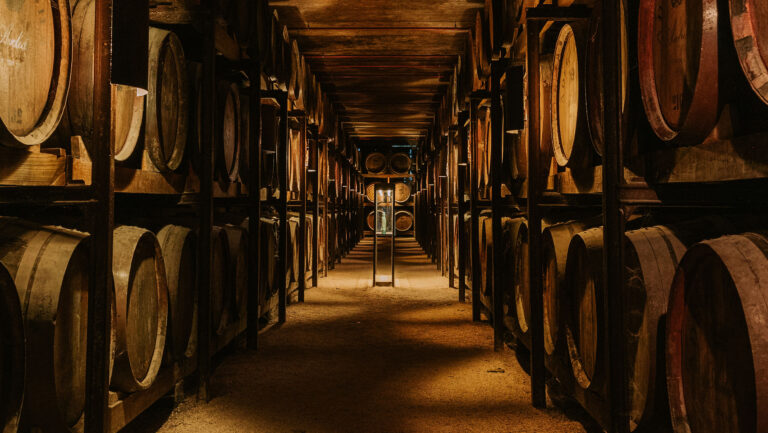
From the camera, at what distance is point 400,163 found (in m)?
18.9

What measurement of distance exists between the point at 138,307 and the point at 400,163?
16.4 metres

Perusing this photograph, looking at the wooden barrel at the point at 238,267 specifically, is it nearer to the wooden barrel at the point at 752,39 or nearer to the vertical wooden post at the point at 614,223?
the vertical wooden post at the point at 614,223

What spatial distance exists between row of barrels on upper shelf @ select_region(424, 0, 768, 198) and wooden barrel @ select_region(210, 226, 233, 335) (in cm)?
245

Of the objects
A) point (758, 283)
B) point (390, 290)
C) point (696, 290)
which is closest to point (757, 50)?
point (758, 283)

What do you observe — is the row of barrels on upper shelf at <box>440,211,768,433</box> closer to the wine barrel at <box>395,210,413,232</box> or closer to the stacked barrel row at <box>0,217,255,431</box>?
the stacked barrel row at <box>0,217,255,431</box>

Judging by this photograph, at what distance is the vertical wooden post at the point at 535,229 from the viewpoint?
132 inches

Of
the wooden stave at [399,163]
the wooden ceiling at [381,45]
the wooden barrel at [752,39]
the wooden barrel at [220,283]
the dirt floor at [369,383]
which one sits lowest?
the dirt floor at [369,383]

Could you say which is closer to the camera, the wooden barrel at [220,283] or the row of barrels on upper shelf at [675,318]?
the row of barrels on upper shelf at [675,318]

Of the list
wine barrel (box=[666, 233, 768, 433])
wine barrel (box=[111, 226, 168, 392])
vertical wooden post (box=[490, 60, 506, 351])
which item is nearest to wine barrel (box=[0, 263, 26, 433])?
wine barrel (box=[111, 226, 168, 392])

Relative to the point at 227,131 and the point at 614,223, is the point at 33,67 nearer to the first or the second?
the point at 614,223

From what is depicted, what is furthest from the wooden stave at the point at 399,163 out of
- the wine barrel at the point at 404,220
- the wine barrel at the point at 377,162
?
the wine barrel at the point at 404,220

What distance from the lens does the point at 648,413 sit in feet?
6.88

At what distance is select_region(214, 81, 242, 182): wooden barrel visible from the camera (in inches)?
165

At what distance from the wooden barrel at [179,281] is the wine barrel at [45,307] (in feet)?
3.50
